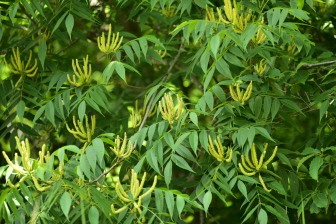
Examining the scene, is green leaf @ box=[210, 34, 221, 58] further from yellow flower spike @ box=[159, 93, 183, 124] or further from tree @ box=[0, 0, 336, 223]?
yellow flower spike @ box=[159, 93, 183, 124]

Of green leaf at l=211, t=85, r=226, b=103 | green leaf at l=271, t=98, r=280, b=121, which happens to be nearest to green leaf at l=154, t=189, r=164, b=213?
green leaf at l=211, t=85, r=226, b=103

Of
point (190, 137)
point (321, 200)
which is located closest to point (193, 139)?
point (190, 137)

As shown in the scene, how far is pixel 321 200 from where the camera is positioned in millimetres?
2742

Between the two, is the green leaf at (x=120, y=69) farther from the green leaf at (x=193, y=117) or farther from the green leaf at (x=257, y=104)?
the green leaf at (x=257, y=104)

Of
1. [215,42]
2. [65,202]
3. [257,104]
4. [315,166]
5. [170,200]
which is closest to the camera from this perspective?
[65,202]

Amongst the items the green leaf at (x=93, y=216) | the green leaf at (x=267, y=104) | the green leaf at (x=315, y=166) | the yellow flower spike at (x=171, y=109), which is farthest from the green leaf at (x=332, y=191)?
the green leaf at (x=93, y=216)

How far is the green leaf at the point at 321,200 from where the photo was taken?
2.71 meters

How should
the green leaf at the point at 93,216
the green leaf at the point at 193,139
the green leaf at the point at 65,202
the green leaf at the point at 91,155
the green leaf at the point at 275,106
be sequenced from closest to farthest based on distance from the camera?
the green leaf at the point at 65,202, the green leaf at the point at 93,216, the green leaf at the point at 91,155, the green leaf at the point at 193,139, the green leaf at the point at 275,106

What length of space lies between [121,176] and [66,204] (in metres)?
1.13

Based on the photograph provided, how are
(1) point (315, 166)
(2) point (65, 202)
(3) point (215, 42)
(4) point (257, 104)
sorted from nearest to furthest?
(2) point (65, 202)
(3) point (215, 42)
(1) point (315, 166)
(4) point (257, 104)

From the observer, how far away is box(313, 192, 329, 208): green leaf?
107 inches

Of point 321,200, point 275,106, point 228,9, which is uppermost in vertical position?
point 228,9

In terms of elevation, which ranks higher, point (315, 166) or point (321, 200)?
point (315, 166)

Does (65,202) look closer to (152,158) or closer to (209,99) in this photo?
(152,158)
